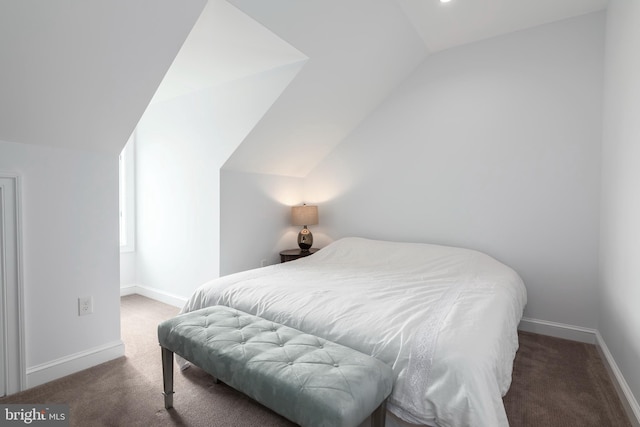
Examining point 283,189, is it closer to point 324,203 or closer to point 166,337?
point 324,203

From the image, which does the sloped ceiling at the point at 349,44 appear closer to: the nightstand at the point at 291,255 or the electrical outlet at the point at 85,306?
the nightstand at the point at 291,255

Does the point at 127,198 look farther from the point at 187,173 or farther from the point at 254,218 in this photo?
the point at 254,218

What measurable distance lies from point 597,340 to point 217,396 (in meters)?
2.78

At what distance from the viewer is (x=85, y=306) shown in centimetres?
211

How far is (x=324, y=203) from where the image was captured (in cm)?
388

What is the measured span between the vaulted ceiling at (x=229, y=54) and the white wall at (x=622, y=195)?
707 mm

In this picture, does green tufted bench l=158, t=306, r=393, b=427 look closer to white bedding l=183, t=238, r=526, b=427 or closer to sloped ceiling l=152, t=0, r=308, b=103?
white bedding l=183, t=238, r=526, b=427

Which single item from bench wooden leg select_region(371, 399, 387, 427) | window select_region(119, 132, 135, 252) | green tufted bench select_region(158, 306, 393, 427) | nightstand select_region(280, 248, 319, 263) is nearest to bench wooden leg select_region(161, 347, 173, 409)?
green tufted bench select_region(158, 306, 393, 427)

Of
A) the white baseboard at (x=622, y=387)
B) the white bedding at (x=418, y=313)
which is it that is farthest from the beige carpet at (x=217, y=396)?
the white bedding at (x=418, y=313)

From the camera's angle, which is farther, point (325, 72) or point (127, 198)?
point (127, 198)

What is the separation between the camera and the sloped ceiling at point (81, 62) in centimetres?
141

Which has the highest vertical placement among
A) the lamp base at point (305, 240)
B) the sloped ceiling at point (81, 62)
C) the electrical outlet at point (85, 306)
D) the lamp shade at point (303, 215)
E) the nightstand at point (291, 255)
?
the sloped ceiling at point (81, 62)

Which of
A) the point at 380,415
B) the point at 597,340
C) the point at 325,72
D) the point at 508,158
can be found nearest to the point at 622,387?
the point at 597,340

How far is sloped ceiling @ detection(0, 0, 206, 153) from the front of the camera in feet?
4.62
